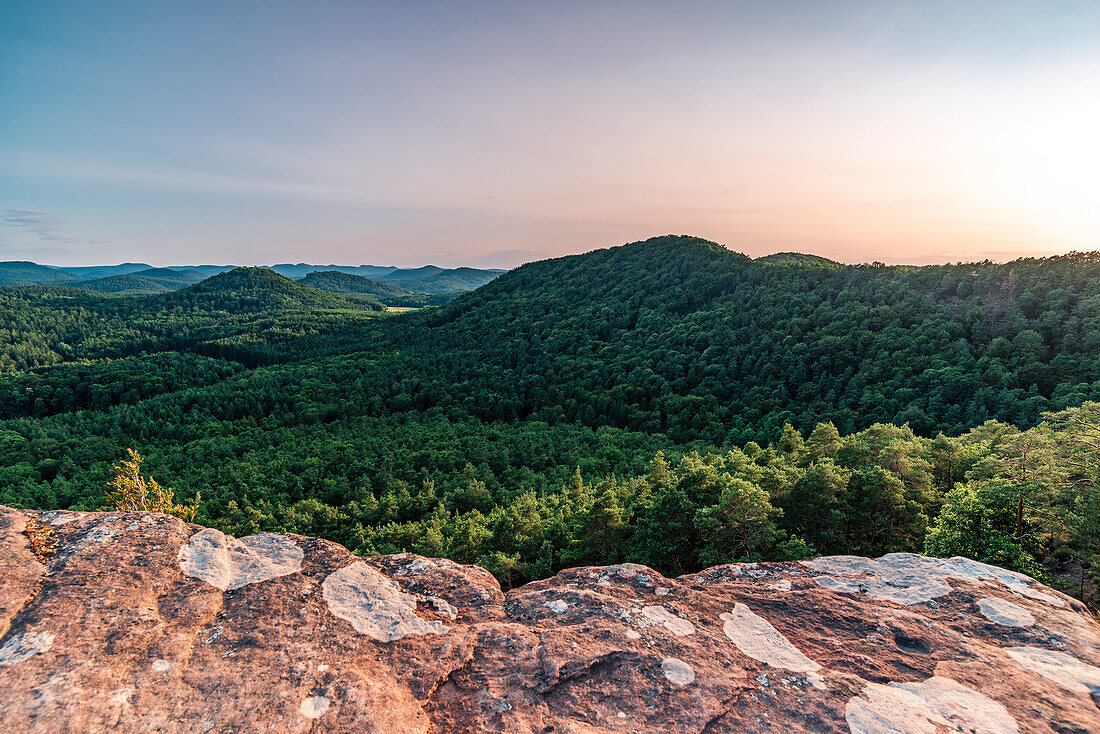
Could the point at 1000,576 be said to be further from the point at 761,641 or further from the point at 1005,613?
the point at 761,641

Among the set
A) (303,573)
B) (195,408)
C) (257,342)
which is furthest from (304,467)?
(257,342)

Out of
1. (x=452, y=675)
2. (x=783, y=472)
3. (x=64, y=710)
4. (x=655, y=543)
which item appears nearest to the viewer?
(x=64, y=710)

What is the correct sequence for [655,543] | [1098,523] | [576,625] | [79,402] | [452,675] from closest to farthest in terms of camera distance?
[452,675] < [576,625] < [1098,523] < [655,543] < [79,402]

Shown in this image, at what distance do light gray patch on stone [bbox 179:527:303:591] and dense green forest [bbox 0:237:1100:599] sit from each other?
17.4m

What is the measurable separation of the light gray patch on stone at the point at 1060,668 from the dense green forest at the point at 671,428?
9.49 m

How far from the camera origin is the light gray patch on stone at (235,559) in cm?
732

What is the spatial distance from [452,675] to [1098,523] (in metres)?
19.9

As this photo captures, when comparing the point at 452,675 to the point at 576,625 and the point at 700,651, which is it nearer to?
the point at 576,625

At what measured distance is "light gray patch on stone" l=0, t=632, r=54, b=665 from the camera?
500cm

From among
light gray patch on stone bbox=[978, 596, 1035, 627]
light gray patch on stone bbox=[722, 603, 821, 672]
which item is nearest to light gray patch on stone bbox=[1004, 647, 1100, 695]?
light gray patch on stone bbox=[978, 596, 1035, 627]

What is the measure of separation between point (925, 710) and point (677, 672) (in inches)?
139

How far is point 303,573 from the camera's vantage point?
313 inches

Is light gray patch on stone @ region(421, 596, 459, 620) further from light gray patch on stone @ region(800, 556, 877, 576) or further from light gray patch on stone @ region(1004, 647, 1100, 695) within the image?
light gray patch on stone @ region(1004, 647, 1100, 695)

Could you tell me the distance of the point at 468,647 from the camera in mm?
7020
